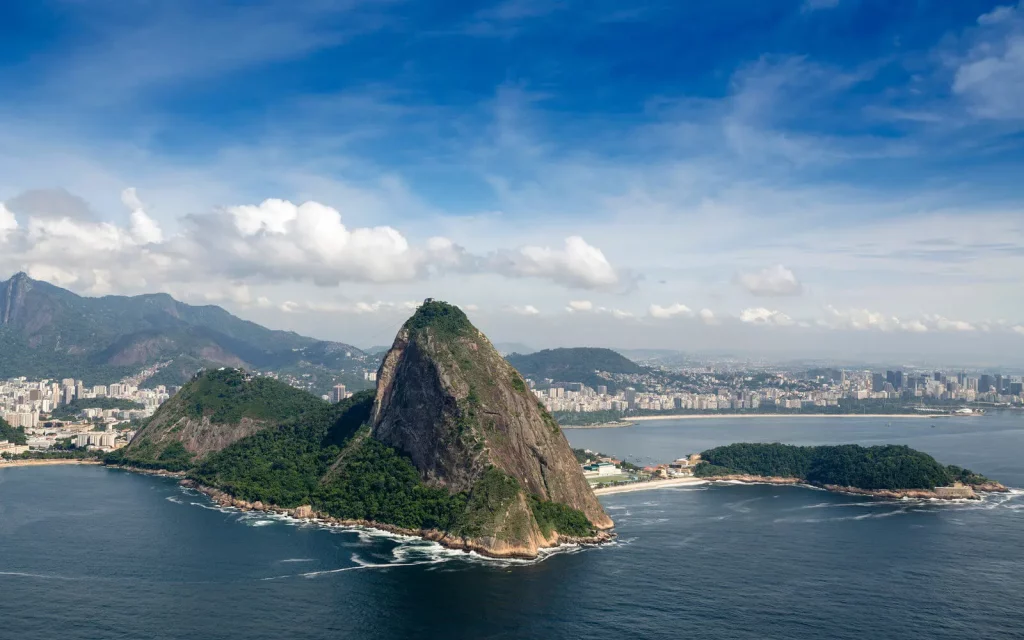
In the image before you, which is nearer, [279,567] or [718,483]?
[279,567]

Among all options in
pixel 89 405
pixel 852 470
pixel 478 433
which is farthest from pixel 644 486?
pixel 89 405

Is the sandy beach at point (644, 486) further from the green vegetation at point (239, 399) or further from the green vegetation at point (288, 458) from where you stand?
the green vegetation at point (239, 399)

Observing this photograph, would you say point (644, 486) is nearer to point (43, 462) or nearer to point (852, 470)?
point (852, 470)

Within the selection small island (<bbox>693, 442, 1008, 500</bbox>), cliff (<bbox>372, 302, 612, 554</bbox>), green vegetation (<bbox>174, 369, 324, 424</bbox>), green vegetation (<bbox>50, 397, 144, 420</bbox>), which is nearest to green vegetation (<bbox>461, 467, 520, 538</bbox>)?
cliff (<bbox>372, 302, 612, 554</bbox>)

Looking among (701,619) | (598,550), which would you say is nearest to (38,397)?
(598,550)

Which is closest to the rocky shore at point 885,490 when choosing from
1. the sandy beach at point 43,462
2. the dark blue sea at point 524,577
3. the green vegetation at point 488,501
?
the dark blue sea at point 524,577

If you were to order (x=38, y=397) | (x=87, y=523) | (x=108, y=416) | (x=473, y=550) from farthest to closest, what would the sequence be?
(x=38, y=397)
(x=108, y=416)
(x=87, y=523)
(x=473, y=550)

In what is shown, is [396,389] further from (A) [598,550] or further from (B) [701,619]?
(B) [701,619]

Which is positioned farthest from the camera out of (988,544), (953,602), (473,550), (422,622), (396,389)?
(396,389)
